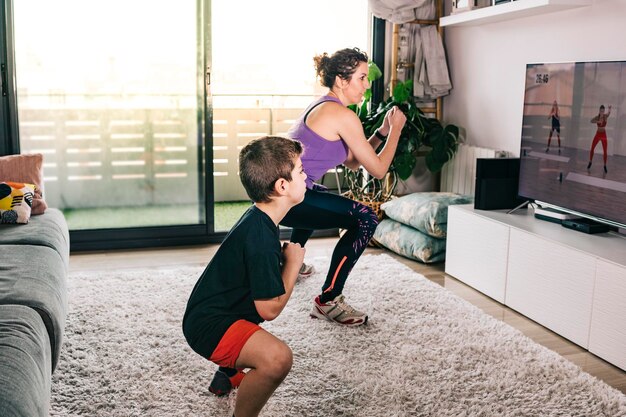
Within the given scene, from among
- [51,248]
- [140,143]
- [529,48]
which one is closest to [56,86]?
[140,143]

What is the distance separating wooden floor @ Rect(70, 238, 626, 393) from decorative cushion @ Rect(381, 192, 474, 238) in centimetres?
23

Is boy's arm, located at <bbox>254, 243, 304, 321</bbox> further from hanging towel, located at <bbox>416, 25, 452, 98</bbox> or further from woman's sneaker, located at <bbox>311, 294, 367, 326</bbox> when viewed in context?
hanging towel, located at <bbox>416, 25, 452, 98</bbox>

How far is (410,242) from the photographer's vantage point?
13.6ft

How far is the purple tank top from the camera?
2.89 meters

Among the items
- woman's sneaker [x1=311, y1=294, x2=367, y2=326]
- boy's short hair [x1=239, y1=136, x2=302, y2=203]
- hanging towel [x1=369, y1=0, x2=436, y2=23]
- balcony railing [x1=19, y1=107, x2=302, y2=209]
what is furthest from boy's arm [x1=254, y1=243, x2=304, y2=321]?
hanging towel [x1=369, y1=0, x2=436, y2=23]

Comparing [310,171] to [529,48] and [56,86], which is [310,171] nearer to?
[529,48]

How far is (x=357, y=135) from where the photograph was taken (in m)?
2.89

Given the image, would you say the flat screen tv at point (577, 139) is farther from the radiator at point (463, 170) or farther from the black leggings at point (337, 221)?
the black leggings at point (337, 221)

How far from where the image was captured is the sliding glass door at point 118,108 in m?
4.23

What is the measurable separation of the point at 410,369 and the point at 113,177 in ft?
8.92

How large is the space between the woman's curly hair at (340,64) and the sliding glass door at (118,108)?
5.62ft

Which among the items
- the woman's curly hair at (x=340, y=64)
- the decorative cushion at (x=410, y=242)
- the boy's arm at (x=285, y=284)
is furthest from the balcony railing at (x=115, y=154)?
the boy's arm at (x=285, y=284)

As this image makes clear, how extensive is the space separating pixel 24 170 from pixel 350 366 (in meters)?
2.10

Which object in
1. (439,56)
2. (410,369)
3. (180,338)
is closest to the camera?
(410,369)
